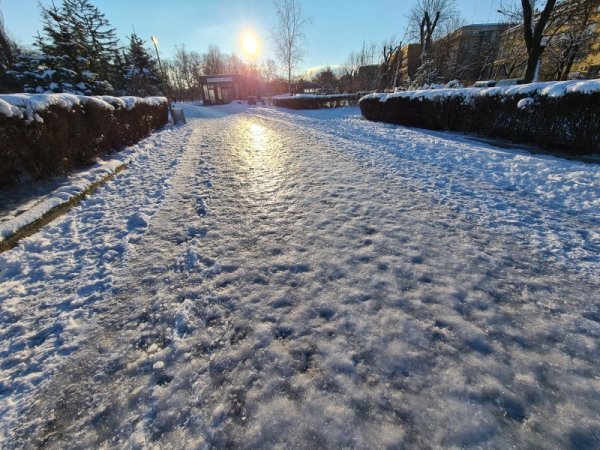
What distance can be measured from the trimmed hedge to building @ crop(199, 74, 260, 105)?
36.3 meters

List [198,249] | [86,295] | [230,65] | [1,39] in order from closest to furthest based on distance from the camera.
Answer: [86,295], [198,249], [1,39], [230,65]

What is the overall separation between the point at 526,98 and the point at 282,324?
8749 mm

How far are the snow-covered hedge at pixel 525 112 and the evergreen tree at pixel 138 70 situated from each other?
107ft

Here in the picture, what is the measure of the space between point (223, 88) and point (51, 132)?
134ft

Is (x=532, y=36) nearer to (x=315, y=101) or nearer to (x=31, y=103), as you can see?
(x=315, y=101)

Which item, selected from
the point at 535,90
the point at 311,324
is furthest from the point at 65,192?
A: the point at 535,90

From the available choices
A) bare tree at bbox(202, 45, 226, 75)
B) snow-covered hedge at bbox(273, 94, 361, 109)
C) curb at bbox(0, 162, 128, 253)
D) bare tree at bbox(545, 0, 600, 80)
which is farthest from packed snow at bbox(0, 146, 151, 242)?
bare tree at bbox(202, 45, 226, 75)

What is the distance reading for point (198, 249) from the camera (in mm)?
3139

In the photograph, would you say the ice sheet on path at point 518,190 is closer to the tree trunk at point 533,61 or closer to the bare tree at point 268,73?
the tree trunk at point 533,61

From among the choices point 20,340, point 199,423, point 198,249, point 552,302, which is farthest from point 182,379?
point 552,302

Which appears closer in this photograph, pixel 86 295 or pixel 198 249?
pixel 86 295

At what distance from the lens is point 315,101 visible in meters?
25.8

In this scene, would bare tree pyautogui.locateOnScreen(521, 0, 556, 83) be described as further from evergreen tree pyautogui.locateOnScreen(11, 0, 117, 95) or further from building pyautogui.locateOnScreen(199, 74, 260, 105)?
building pyautogui.locateOnScreen(199, 74, 260, 105)

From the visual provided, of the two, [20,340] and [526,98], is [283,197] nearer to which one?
[20,340]
